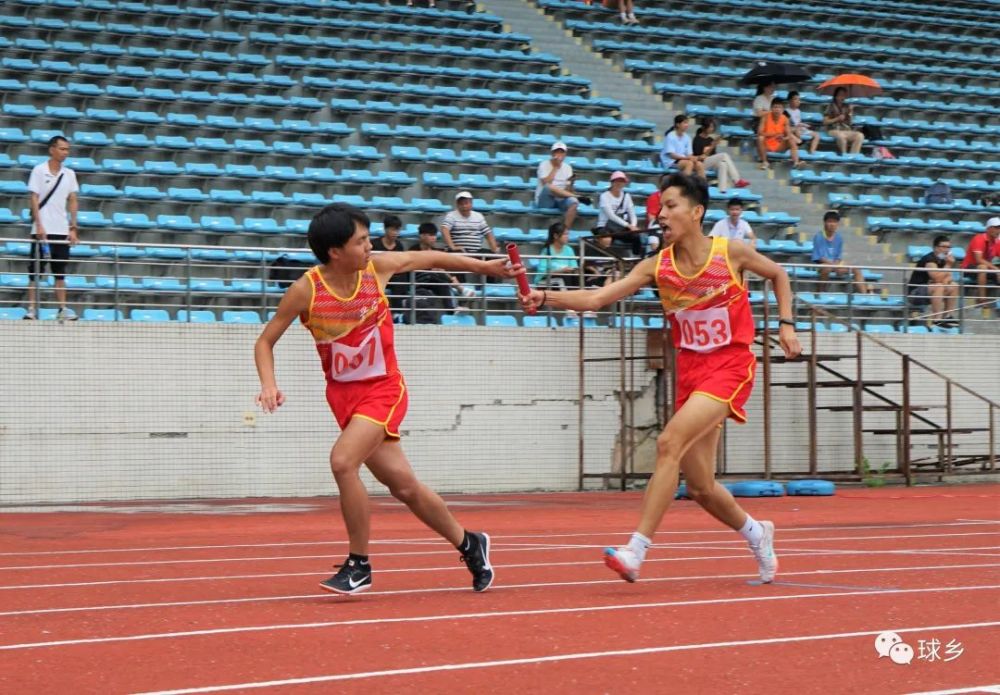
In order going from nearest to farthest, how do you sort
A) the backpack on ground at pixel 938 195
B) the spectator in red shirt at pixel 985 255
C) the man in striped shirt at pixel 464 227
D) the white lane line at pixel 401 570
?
the white lane line at pixel 401 570 < the man in striped shirt at pixel 464 227 < the spectator in red shirt at pixel 985 255 < the backpack on ground at pixel 938 195

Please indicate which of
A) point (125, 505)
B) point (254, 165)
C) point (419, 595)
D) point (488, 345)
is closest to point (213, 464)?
point (125, 505)

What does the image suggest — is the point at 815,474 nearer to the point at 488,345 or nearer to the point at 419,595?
the point at 488,345

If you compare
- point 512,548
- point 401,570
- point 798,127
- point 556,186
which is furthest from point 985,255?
point 401,570

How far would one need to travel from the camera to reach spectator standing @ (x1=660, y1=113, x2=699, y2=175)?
23.1 meters

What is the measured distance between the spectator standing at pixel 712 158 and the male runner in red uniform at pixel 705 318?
14.7 meters

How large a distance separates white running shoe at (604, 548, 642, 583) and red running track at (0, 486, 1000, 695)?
12 cm

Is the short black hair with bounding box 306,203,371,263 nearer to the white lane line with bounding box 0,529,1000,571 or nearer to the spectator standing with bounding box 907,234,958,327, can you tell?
the white lane line with bounding box 0,529,1000,571

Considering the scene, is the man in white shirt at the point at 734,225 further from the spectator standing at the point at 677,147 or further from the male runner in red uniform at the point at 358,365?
the male runner in red uniform at the point at 358,365

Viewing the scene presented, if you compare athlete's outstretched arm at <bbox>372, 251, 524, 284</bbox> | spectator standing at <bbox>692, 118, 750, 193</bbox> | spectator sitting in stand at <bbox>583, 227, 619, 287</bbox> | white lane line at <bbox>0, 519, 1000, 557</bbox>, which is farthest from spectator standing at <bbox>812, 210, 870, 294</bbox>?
athlete's outstretched arm at <bbox>372, 251, 524, 284</bbox>

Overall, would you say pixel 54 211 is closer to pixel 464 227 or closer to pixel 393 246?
pixel 393 246

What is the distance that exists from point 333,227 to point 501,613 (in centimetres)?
201

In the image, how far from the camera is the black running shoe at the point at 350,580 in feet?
26.3

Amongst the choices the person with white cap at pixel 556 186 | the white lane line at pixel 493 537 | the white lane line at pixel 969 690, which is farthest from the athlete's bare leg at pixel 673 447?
the person with white cap at pixel 556 186

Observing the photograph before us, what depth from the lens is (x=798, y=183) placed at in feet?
81.0
